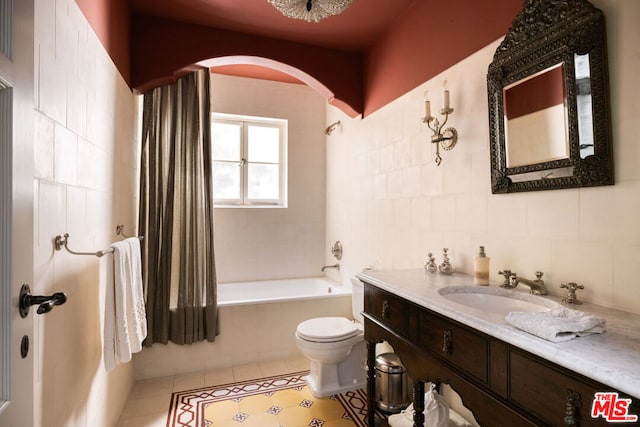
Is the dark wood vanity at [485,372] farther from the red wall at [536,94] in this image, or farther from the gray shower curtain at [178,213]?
the gray shower curtain at [178,213]

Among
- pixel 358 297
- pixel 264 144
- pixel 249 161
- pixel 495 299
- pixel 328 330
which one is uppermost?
pixel 264 144

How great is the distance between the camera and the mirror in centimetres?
119

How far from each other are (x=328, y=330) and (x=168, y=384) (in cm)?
130

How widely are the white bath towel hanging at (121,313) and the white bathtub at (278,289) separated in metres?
1.46

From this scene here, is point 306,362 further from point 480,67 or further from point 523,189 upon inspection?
point 480,67

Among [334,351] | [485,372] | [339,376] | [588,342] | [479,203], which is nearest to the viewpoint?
[588,342]

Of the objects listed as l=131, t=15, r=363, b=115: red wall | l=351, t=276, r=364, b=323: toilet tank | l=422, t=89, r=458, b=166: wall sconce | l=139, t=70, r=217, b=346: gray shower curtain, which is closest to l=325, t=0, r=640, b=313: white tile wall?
l=422, t=89, r=458, b=166: wall sconce

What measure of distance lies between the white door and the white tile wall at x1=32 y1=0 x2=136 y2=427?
0.92 ft

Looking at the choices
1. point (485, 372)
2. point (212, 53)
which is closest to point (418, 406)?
point (485, 372)

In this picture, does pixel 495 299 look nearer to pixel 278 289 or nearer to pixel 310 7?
pixel 310 7

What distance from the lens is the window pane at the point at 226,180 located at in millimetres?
3545

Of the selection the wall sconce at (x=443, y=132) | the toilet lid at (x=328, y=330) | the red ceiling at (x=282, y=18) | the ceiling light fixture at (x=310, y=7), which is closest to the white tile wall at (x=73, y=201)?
the red ceiling at (x=282, y=18)

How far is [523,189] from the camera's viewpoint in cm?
147

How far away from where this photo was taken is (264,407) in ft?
7.22
